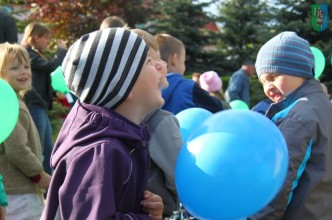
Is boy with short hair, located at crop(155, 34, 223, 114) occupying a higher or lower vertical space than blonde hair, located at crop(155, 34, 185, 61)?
lower

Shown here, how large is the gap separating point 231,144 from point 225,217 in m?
0.31

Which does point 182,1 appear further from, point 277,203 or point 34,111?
point 277,203

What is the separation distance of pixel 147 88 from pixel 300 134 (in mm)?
901

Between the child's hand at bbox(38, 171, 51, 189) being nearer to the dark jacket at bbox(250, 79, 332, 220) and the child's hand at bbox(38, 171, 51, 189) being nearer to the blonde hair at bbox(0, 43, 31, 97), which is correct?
the blonde hair at bbox(0, 43, 31, 97)

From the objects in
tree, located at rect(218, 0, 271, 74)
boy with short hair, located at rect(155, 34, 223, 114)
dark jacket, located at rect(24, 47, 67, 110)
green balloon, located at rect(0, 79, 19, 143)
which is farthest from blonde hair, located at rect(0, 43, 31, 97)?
tree, located at rect(218, 0, 271, 74)

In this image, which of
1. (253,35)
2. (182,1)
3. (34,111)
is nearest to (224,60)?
(253,35)

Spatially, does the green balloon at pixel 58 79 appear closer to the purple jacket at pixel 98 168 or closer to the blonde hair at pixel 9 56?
the blonde hair at pixel 9 56

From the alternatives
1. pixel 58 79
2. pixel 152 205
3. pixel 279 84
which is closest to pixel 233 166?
pixel 152 205

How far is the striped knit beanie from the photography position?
2096mm

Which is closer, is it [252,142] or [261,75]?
[252,142]

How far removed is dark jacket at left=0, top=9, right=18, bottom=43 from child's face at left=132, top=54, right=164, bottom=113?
4993 millimetres

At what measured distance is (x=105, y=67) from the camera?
2.09m

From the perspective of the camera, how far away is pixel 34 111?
623 centimetres

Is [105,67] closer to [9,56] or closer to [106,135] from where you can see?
[106,135]
